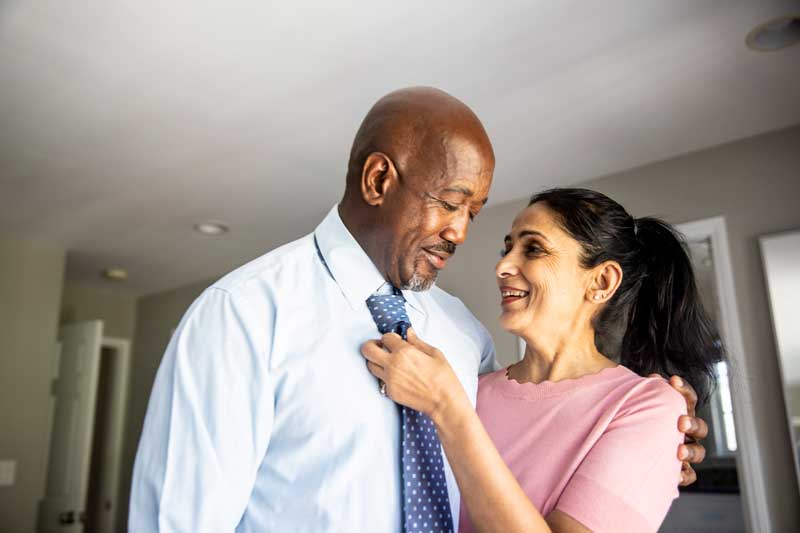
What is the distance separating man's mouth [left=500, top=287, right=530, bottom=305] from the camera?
134cm

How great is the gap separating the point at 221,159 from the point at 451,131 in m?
2.28

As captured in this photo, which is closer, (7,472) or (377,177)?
(377,177)

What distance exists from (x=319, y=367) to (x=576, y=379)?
1.80ft

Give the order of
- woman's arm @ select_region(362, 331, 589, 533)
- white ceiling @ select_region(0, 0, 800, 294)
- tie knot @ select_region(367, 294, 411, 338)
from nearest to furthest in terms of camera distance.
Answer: woman's arm @ select_region(362, 331, 589, 533) < tie knot @ select_region(367, 294, 411, 338) < white ceiling @ select_region(0, 0, 800, 294)

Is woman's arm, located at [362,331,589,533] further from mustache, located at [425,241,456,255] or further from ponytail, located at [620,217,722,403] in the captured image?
ponytail, located at [620,217,722,403]

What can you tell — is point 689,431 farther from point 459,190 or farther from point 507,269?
point 459,190

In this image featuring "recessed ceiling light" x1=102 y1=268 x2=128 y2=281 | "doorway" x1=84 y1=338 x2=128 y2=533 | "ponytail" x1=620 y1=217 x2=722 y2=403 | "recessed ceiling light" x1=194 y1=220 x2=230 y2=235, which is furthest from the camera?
"doorway" x1=84 y1=338 x2=128 y2=533

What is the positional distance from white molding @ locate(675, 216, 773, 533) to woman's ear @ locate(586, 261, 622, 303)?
153cm

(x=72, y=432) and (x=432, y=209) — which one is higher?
(x=432, y=209)

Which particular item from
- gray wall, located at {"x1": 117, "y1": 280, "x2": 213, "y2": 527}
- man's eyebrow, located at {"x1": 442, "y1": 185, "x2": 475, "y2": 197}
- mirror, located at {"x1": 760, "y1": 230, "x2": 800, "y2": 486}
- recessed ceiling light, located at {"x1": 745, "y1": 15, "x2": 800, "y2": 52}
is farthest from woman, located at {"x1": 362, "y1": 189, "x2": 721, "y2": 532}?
gray wall, located at {"x1": 117, "y1": 280, "x2": 213, "y2": 527}

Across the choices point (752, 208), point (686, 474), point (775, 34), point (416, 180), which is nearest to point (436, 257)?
point (416, 180)

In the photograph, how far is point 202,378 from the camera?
88 cm

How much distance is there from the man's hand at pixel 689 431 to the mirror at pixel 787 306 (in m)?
1.68

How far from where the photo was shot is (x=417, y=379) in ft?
3.19
